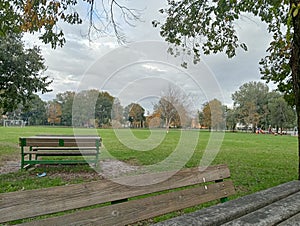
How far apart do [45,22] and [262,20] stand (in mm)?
5115

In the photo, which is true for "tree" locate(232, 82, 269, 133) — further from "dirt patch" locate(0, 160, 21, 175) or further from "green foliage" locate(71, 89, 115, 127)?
"green foliage" locate(71, 89, 115, 127)

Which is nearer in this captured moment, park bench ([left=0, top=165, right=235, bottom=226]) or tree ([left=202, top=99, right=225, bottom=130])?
park bench ([left=0, top=165, right=235, bottom=226])

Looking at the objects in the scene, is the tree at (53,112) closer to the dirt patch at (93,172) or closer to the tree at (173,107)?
the tree at (173,107)

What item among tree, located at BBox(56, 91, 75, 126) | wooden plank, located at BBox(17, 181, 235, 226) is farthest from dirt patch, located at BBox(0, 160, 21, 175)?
wooden plank, located at BBox(17, 181, 235, 226)

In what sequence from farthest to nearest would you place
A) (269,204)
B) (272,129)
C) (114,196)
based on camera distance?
(272,129)
(269,204)
(114,196)

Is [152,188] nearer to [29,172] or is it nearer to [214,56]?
[29,172]

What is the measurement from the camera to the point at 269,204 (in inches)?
97.4

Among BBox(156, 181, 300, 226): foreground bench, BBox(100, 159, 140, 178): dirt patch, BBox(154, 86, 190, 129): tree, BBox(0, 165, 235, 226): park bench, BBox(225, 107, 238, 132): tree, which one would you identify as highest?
BBox(225, 107, 238, 132): tree

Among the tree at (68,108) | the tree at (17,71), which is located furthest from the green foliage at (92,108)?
the tree at (17,71)

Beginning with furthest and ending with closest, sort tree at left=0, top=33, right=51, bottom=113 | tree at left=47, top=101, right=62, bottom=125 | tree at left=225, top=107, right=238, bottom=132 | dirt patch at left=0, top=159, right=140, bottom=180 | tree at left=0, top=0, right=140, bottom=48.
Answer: tree at left=225, top=107, right=238, bottom=132 < tree at left=47, top=101, right=62, bottom=125 < tree at left=0, top=33, right=51, bottom=113 < dirt patch at left=0, top=159, right=140, bottom=180 < tree at left=0, top=0, right=140, bottom=48

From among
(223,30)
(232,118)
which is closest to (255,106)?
(232,118)

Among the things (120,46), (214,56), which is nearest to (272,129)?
(214,56)

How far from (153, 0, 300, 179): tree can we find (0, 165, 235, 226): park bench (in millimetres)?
4651

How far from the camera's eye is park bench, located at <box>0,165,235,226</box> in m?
1.61
